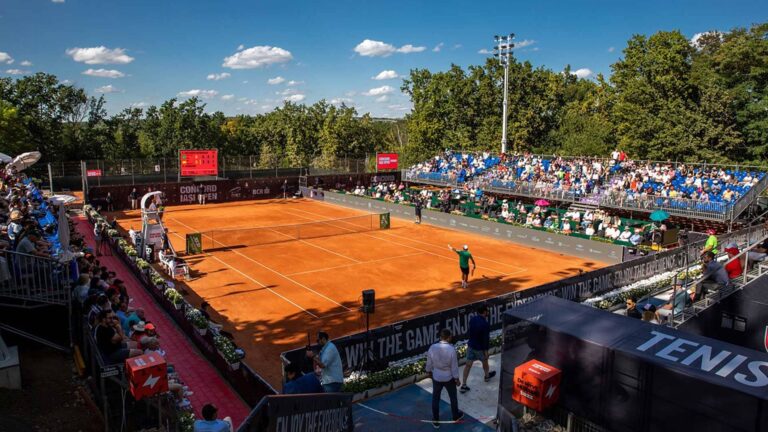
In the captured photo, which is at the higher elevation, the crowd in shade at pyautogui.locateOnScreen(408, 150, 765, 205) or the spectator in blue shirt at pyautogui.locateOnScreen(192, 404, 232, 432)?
the crowd in shade at pyautogui.locateOnScreen(408, 150, 765, 205)

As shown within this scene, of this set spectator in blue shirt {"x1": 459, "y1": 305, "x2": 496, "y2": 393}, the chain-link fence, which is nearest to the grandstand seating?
the chain-link fence

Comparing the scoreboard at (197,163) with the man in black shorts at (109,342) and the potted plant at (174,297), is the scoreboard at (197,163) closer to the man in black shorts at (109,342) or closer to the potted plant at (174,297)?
the potted plant at (174,297)

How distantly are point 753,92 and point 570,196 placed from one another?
68.5ft

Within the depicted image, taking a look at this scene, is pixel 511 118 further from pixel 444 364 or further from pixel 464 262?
pixel 444 364

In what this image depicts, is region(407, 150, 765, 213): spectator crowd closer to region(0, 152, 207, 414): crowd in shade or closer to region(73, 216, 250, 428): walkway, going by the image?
region(73, 216, 250, 428): walkway

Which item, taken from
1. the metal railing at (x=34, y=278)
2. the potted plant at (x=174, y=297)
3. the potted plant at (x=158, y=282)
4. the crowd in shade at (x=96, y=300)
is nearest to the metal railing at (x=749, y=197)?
the potted plant at (x=174, y=297)

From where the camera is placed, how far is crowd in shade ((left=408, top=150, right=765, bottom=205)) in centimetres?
3247

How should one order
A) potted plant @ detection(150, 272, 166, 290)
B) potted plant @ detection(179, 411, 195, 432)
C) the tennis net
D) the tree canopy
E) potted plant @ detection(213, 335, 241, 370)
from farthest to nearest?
the tree canopy, the tennis net, potted plant @ detection(150, 272, 166, 290), potted plant @ detection(213, 335, 241, 370), potted plant @ detection(179, 411, 195, 432)

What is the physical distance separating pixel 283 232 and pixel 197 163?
2019 cm

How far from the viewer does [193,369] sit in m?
12.6

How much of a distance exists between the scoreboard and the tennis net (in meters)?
18.0

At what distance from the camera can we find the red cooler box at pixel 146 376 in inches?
307

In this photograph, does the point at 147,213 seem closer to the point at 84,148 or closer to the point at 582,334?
the point at 582,334

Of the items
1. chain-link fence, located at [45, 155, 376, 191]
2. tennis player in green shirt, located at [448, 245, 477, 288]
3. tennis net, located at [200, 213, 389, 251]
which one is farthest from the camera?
chain-link fence, located at [45, 155, 376, 191]
